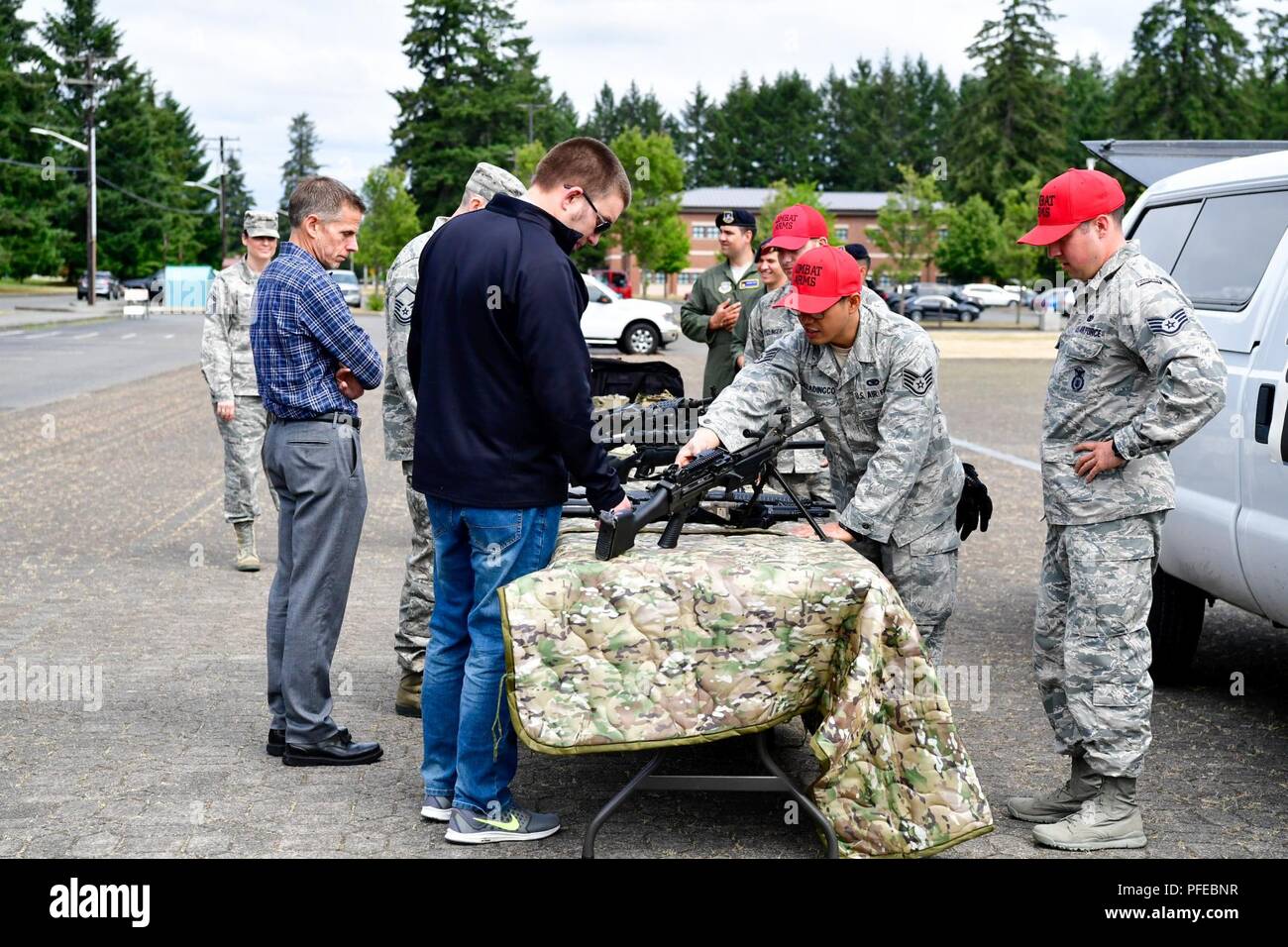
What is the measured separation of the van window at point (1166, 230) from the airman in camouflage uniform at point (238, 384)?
5010 millimetres

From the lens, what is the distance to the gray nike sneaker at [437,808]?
486 cm

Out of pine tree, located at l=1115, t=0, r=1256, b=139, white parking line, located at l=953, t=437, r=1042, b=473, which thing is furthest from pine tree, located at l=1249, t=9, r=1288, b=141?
white parking line, located at l=953, t=437, r=1042, b=473

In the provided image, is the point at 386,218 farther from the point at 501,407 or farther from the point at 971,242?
the point at 501,407

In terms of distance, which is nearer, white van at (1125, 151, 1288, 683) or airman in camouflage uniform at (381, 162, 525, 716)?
white van at (1125, 151, 1288, 683)

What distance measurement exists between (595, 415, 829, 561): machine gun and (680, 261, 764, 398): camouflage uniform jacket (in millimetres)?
3907

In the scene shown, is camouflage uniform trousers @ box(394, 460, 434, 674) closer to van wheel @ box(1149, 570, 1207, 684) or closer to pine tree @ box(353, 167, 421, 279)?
van wheel @ box(1149, 570, 1207, 684)

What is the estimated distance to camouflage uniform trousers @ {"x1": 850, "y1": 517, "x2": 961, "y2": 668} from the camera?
5.01 metres

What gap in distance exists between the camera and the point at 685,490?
455 cm

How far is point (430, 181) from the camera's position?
85.0 metres

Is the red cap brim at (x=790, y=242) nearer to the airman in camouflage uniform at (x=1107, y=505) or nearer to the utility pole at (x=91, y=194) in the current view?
the airman in camouflage uniform at (x=1107, y=505)

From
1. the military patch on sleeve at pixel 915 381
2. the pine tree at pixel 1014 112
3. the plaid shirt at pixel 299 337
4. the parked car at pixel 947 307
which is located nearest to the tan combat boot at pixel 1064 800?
the military patch on sleeve at pixel 915 381

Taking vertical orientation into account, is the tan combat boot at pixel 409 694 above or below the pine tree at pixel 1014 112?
below

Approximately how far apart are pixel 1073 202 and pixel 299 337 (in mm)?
2772
